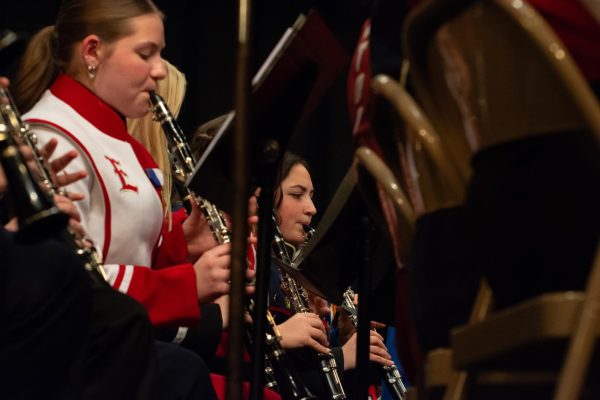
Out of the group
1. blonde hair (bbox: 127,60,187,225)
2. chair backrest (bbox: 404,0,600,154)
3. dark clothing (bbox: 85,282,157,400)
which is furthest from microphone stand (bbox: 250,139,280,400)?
blonde hair (bbox: 127,60,187,225)

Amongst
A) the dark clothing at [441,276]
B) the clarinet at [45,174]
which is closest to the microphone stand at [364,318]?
the clarinet at [45,174]

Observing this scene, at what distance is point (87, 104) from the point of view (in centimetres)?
219

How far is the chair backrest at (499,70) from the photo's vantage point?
86 centimetres

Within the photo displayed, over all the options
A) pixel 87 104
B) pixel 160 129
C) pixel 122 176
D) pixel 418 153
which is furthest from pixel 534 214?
pixel 160 129

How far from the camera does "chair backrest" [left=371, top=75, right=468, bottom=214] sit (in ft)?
3.39

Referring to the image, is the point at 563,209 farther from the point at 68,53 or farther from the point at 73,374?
the point at 68,53

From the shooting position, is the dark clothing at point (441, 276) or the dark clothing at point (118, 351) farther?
the dark clothing at point (118, 351)

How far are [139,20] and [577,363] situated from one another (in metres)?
1.66

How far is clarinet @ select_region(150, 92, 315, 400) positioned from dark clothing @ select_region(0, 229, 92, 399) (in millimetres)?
766

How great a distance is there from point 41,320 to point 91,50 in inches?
40.4

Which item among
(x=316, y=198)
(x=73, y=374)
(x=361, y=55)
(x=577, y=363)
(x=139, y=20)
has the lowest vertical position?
(x=316, y=198)

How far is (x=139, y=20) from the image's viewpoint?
7.36ft

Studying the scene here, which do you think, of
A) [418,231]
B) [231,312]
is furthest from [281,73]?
[231,312]

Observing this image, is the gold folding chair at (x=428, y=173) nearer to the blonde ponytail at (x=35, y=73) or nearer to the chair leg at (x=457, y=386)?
the chair leg at (x=457, y=386)
